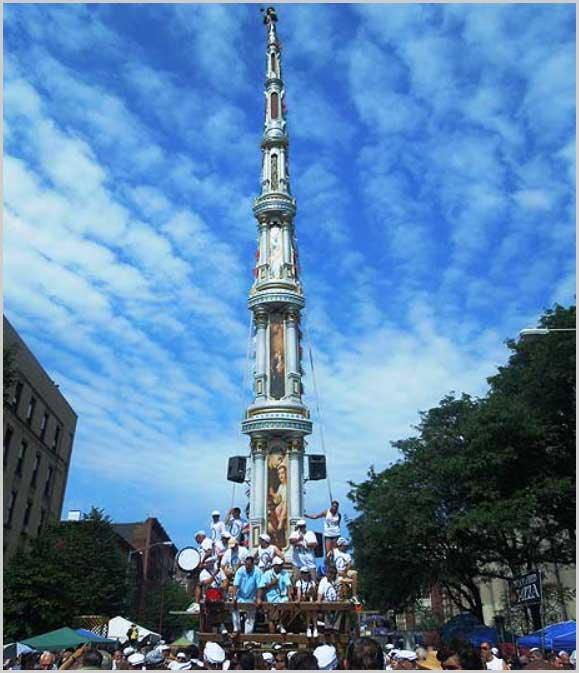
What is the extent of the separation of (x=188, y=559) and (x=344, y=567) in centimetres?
385

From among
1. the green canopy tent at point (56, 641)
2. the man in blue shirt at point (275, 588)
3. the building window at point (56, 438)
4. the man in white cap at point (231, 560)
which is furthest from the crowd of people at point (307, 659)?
the building window at point (56, 438)

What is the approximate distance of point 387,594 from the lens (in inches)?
1410

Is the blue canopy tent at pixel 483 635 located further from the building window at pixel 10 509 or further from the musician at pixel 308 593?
the building window at pixel 10 509

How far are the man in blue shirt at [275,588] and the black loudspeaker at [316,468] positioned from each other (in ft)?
48.6

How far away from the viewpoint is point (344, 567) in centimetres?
1673

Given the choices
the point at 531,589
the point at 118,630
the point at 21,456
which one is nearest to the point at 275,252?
the point at 21,456

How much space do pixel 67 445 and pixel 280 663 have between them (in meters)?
38.6

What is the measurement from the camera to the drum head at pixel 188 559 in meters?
16.6

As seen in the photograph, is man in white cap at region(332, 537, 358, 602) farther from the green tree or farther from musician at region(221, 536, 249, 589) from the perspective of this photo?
the green tree

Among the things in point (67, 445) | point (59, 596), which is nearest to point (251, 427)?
point (59, 596)

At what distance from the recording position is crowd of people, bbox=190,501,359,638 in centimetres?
1561

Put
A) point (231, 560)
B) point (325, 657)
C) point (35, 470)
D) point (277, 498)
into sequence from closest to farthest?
point (325, 657), point (231, 560), point (277, 498), point (35, 470)

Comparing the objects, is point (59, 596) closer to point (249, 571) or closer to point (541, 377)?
point (249, 571)

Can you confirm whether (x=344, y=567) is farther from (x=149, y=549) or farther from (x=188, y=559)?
(x=149, y=549)
